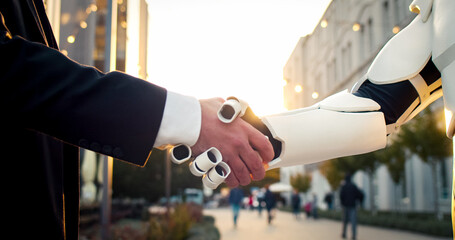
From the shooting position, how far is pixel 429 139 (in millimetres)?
15523

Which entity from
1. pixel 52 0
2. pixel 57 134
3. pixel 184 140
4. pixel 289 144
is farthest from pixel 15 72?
pixel 52 0

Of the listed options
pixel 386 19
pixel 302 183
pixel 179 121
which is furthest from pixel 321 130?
pixel 302 183

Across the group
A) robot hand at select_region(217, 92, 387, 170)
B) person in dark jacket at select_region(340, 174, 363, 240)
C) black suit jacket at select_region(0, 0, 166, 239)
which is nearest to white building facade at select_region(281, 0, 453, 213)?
person in dark jacket at select_region(340, 174, 363, 240)

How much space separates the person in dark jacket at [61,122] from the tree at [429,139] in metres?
15.5

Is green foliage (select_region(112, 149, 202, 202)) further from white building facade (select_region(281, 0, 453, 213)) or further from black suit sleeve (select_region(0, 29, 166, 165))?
black suit sleeve (select_region(0, 29, 166, 165))

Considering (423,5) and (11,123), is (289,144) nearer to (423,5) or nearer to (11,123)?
(423,5)

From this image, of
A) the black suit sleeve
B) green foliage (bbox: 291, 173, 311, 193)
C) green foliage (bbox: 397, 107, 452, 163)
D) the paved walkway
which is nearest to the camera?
the black suit sleeve

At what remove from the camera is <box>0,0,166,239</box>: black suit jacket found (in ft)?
3.06

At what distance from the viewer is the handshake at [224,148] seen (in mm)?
1145

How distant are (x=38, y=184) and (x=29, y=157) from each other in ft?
0.22

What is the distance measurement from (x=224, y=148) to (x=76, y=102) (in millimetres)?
382

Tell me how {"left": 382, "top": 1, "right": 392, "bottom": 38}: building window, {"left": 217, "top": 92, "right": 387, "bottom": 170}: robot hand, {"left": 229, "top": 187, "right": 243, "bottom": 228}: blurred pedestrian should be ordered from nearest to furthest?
{"left": 217, "top": 92, "right": 387, "bottom": 170}: robot hand, {"left": 229, "top": 187, "right": 243, "bottom": 228}: blurred pedestrian, {"left": 382, "top": 1, "right": 392, "bottom": 38}: building window

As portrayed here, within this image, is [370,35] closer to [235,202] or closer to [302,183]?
[235,202]

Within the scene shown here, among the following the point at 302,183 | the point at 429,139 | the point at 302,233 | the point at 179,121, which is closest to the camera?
the point at 179,121
